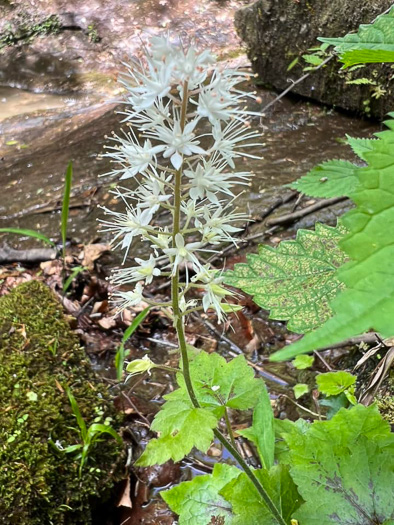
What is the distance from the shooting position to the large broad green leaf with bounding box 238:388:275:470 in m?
1.54

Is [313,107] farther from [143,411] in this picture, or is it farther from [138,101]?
[138,101]

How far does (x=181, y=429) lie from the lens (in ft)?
4.15

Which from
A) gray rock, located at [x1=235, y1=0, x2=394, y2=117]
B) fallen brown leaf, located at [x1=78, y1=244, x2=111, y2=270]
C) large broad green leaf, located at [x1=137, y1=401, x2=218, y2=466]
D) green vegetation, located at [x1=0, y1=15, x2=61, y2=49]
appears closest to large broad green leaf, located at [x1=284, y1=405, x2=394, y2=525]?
large broad green leaf, located at [x1=137, y1=401, x2=218, y2=466]

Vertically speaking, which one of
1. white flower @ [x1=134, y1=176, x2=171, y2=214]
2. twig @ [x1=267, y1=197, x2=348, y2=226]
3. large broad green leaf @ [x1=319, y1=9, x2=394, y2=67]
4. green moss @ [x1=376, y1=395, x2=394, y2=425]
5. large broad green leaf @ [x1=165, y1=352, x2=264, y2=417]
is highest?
large broad green leaf @ [x1=319, y1=9, x2=394, y2=67]

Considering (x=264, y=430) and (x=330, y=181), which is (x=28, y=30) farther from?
(x=264, y=430)

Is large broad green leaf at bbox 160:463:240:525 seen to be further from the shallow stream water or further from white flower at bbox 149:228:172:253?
the shallow stream water

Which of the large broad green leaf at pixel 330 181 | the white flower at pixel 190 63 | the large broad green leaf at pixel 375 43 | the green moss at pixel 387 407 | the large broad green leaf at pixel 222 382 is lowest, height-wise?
the green moss at pixel 387 407

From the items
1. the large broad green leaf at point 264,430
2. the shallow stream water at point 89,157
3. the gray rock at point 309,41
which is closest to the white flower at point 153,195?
the large broad green leaf at point 264,430

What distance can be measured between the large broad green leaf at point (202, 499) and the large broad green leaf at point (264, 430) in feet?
0.66

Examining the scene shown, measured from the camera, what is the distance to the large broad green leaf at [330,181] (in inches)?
56.5

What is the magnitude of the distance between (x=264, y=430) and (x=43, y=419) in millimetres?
1157

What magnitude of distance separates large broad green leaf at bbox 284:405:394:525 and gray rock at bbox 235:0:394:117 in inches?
159

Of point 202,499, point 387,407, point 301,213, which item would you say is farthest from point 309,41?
point 202,499

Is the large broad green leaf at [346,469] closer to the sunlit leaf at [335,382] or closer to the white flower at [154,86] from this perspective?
the sunlit leaf at [335,382]
